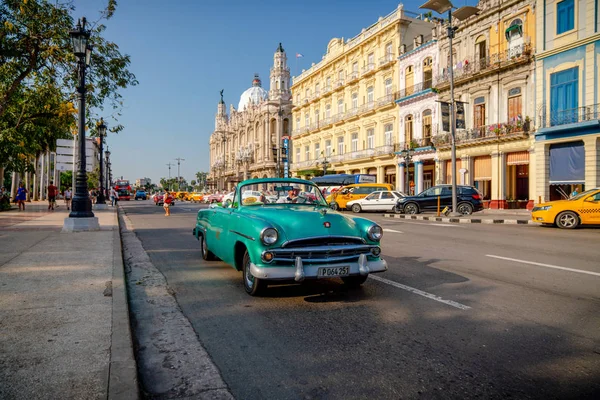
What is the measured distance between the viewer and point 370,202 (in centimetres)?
2508

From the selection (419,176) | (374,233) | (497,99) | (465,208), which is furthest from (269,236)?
(419,176)

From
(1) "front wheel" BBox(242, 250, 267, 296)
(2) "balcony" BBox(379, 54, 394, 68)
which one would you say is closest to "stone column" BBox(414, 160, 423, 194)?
(2) "balcony" BBox(379, 54, 394, 68)

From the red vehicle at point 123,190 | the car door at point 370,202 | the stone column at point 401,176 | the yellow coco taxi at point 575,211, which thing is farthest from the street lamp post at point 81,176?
the red vehicle at point 123,190

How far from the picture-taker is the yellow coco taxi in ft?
44.0

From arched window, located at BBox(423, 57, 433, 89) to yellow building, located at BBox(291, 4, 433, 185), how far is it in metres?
3.40

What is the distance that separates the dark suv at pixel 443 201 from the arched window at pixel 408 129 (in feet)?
47.3

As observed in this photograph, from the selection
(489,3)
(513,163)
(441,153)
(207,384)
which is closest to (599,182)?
(513,163)

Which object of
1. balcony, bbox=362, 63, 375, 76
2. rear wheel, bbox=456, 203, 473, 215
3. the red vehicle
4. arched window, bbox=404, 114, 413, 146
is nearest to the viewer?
rear wheel, bbox=456, 203, 473, 215

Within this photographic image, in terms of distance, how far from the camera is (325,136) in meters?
49.7

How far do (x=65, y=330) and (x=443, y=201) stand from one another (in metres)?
20.5

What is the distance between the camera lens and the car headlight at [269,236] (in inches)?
182

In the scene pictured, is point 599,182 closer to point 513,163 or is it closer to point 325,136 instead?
point 513,163

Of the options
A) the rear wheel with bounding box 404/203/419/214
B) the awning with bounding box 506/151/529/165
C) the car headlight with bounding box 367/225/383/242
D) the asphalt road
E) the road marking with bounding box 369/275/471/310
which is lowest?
the asphalt road

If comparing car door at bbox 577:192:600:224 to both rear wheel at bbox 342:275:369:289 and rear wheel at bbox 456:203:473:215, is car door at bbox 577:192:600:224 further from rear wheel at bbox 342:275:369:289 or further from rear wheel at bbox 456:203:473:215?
rear wheel at bbox 342:275:369:289
